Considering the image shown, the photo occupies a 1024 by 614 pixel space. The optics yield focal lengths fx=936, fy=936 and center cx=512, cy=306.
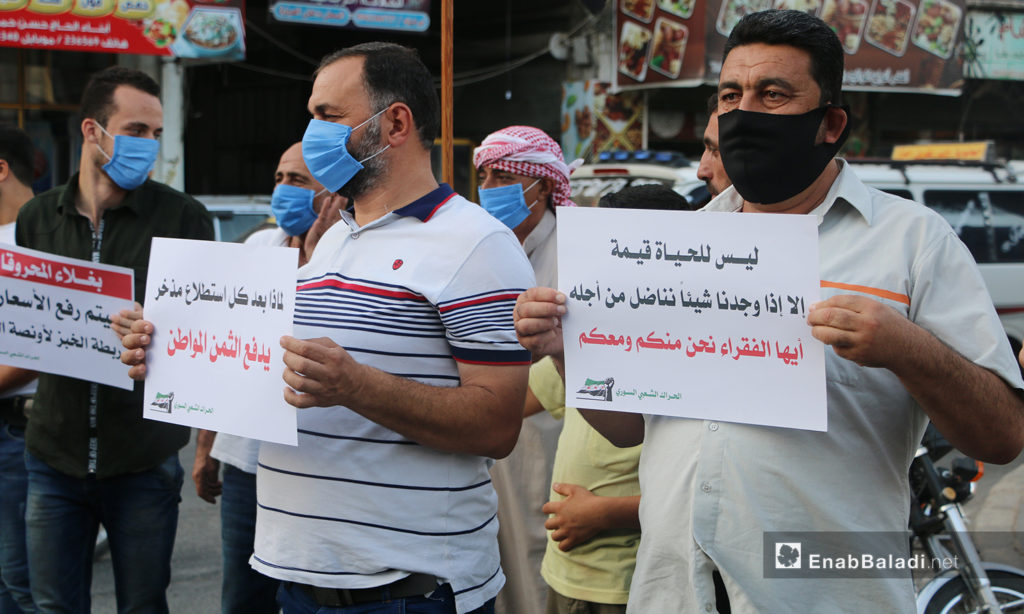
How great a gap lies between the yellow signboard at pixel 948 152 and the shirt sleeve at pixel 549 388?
7068mm

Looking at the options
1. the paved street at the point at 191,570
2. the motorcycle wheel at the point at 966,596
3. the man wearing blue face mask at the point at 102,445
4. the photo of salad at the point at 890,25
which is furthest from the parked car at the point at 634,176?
the photo of salad at the point at 890,25

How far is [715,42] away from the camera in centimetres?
1326

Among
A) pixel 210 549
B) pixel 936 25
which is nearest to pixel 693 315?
pixel 210 549

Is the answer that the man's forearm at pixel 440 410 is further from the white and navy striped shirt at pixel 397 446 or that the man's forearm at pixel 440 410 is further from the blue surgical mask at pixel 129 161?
the blue surgical mask at pixel 129 161

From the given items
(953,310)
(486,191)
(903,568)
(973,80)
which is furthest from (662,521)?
(973,80)

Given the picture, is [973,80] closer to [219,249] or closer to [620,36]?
[620,36]

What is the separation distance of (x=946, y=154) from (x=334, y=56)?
8016mm

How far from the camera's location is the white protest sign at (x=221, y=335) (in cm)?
215

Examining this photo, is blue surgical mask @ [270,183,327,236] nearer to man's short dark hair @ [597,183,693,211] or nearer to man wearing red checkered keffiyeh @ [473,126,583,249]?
man wearing red checkered keffiyeh @ [473,126,583,249]

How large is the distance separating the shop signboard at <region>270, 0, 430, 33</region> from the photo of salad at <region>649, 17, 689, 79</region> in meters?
3.41

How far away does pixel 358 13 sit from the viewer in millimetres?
11883

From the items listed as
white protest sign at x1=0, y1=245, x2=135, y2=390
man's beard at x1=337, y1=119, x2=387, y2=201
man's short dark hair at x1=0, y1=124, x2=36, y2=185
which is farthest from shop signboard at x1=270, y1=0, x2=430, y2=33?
man's beard at x1=337, y1=119, x2=387, y2=201

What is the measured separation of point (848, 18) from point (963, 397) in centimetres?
1386

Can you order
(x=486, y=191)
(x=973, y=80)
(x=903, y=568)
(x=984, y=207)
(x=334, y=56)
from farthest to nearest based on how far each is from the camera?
1. (x=973, y=80)
2. (x=984, y=207)
3. (x=486, y=191)
4. (x=334, y=56)
5. (x=903, y=568)
